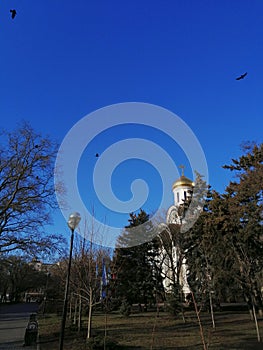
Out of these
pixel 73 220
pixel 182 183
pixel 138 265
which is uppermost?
pixel 182 183

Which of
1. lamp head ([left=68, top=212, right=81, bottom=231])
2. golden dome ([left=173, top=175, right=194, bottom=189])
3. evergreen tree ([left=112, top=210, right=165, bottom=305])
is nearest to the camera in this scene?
lamp head ([left=68, top=212, right=81, bottom=231])

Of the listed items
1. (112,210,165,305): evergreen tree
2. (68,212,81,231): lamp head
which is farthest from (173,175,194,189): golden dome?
(68,212,81,231): lamp head

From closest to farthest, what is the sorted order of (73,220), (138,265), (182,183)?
(73,220), (138,265), (182,183)

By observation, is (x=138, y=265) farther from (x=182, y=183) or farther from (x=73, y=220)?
(x=182, y=183)

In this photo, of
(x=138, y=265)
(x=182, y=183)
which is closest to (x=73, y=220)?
(x=138, y=265)

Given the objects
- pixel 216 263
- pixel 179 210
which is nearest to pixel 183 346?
pixel 216 263

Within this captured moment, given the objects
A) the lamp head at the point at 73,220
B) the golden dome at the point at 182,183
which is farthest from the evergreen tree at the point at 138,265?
the golden dome at the point at 182,183

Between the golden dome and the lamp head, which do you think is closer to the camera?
the lamp head

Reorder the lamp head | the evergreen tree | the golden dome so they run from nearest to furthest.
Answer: the lamp head → the evergreen tree → the golden dome

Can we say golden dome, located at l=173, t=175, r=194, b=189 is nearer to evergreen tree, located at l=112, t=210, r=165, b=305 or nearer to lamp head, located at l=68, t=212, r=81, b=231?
evergreen tree, located at l=112, t=210, r=165, b=305

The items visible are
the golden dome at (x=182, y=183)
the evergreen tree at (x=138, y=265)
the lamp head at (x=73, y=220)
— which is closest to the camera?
the lamp head at (x=73, y=220)

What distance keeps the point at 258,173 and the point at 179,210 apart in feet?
34.6

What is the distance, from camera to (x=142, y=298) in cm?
2812

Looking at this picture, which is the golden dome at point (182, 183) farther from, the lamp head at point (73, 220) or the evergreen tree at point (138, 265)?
the lamp head at point (73, 220)
